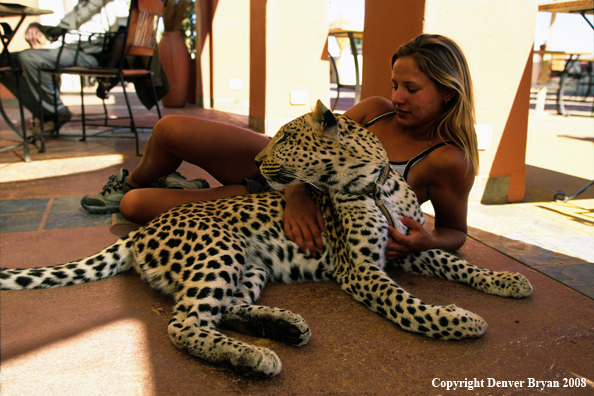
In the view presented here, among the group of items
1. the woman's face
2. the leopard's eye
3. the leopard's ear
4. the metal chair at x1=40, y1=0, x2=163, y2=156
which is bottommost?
the leopard's eye

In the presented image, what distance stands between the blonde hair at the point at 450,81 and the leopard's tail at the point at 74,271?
1.71m

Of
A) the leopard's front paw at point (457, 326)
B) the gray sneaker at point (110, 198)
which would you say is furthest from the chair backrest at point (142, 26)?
the leopard's front paw at point (457, 326)

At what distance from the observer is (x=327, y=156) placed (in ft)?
7.28

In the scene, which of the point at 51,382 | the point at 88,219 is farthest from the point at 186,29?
the point at 51,382

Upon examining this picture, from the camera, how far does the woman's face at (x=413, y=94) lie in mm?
2395

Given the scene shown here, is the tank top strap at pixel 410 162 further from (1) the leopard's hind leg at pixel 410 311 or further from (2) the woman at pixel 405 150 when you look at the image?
(1) the leopard's hind leg at pixel 410 311

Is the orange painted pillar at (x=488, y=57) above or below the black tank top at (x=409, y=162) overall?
above

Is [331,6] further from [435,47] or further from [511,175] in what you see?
[435,47]

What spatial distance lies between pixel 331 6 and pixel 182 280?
6.23m

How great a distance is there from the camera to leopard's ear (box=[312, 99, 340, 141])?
2.15m

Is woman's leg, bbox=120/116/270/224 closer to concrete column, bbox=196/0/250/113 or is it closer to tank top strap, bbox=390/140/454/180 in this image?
tank top strap, bbox=390/140/454/180

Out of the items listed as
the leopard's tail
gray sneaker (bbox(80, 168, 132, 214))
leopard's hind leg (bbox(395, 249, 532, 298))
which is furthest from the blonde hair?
gray sneaker (bbox(80, 168, 132, 214))

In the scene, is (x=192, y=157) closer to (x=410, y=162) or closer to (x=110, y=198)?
(x=110, y=198)

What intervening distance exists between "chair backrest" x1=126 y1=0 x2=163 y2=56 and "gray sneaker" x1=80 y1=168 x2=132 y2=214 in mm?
2589
